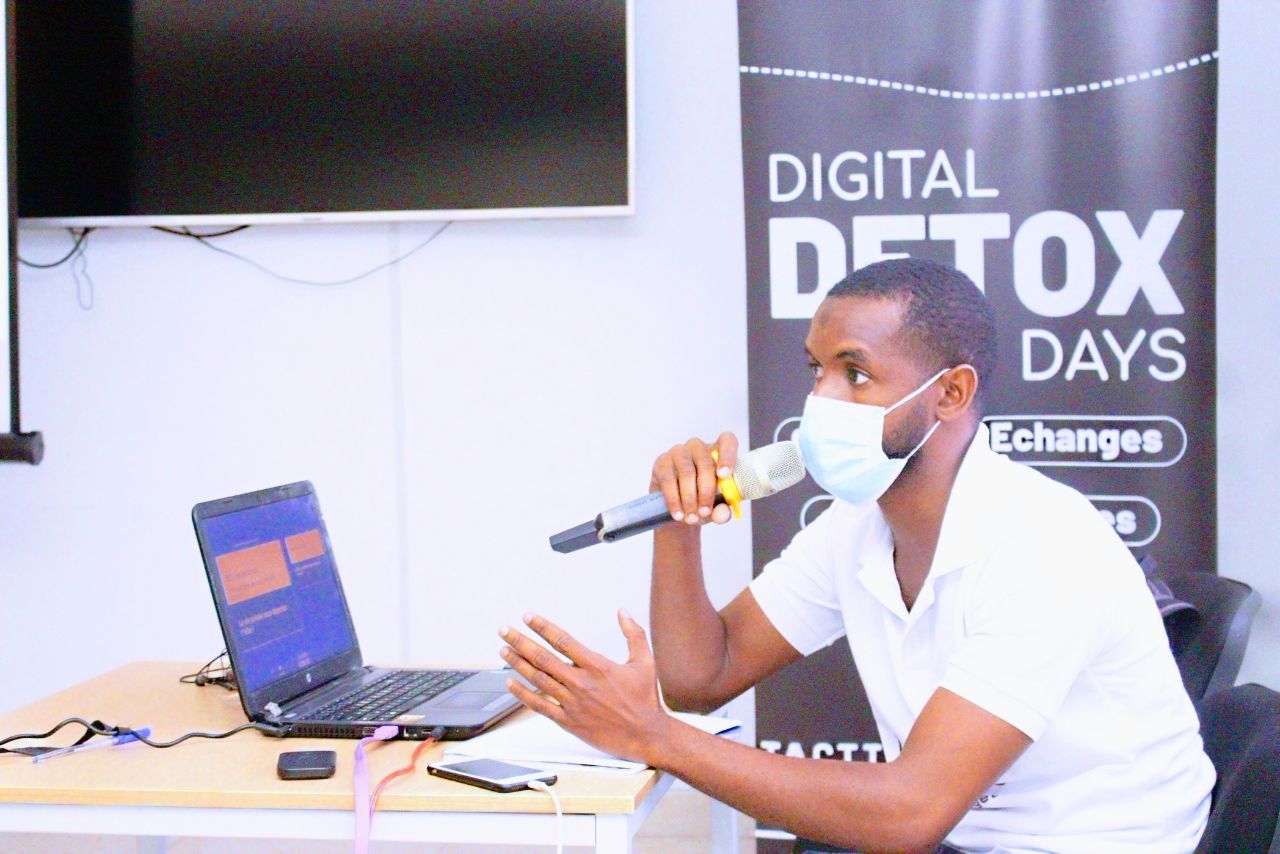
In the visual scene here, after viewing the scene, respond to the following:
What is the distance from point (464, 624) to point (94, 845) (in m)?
1.04

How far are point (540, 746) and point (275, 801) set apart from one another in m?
0.32

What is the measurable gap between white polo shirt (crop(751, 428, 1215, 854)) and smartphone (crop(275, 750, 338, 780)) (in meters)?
0.73

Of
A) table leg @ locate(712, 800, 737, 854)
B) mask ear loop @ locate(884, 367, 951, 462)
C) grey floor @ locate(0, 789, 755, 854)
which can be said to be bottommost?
grey floor @ locate(0, 789, 755, 854)

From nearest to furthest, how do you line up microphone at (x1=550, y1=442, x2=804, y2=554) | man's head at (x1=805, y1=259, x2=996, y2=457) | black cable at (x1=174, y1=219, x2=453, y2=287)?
microphone at (x1=550, y1=442, x2=804, y2=554) < man's head at (x1=805, y1=259, x2=996, y2=457) < black cable at (x1=174, y1=219, x2=453, y2=287)

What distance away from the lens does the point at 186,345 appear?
3445 mm

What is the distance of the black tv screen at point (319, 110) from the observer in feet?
10.4

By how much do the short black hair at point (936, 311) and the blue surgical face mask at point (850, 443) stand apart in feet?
0.13

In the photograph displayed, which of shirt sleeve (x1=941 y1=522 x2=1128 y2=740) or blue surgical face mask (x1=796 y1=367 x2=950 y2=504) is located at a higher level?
blue surgical face mask (x1=796 y1=367 x2=950 y2=504)

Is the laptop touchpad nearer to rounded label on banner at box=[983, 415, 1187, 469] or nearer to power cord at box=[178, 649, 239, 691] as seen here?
power cord at box=[178, 649, 239, 691]

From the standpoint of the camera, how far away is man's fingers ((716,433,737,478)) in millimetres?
1641

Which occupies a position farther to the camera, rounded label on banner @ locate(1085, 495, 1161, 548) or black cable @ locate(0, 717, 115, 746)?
rounded label on banner @ locate(1085, 495, 1161, 548)

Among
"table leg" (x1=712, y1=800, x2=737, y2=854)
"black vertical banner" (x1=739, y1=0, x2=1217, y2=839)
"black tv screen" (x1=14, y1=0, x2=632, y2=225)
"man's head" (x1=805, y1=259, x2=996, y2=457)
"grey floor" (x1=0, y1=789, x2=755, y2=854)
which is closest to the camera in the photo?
"man's head" (x1=805, y1=259, x2=996, y2=457)

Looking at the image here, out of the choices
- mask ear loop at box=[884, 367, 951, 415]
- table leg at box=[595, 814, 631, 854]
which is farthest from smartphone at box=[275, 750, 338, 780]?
mask ear loop at box=[884, 367, 951, 415]

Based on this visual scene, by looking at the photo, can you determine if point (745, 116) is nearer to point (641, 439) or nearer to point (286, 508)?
point (641, 439)
